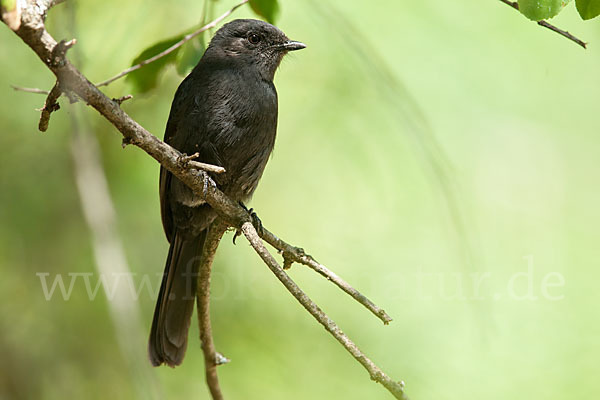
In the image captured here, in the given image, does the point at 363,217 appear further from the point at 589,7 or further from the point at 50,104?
the point at 50,104

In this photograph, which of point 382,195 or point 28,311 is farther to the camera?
point 382,195

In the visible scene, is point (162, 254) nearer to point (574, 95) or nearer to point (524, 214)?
point (524, 214)

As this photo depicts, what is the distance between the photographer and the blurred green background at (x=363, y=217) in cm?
453

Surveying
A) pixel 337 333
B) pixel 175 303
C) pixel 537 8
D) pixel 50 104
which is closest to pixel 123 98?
pixel 50 104

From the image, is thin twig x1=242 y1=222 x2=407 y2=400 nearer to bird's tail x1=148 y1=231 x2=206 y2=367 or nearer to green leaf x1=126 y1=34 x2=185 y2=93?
green leaf x1=126 y1=34 x2=185 y2=93

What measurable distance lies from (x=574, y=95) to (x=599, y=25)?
2423 millimetres

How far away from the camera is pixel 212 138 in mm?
3551

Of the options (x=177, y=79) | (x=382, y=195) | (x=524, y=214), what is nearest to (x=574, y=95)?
(x=524, y=214)

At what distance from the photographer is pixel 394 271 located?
→ 4.77 meters

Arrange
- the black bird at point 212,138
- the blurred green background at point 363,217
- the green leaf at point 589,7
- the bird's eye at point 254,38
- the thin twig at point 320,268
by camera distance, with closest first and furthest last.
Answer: the green leaf at point 589,7, the thin twig at point 320,268, the black bird at point 212,138, the bird's eye at point 254,38, the blurred green background at point 363,217

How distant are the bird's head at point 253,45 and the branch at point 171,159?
4.76 ft

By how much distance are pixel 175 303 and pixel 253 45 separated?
1.58m

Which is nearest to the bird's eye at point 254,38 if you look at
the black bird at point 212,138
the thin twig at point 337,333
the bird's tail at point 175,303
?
Result: the black bird at point 212,138

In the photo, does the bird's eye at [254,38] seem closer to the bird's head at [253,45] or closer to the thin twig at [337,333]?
the bird's head at [253,45]
